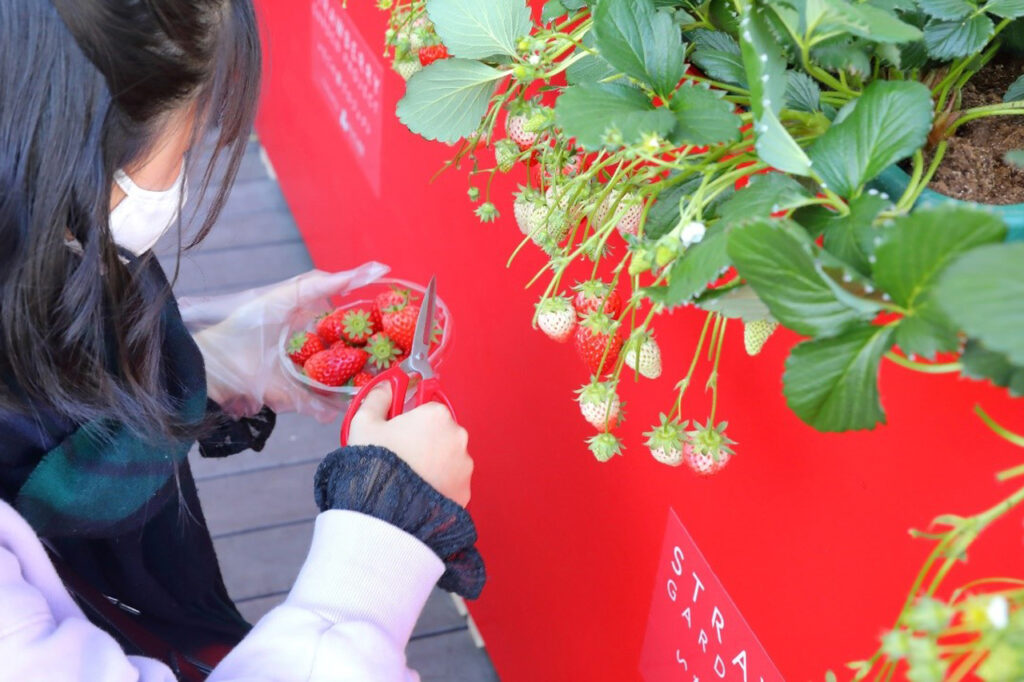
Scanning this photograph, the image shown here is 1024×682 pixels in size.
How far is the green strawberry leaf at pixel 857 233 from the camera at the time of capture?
0.46 m

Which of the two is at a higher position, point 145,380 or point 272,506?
point 145,380

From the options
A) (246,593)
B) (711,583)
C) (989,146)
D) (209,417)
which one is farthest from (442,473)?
(246,593)

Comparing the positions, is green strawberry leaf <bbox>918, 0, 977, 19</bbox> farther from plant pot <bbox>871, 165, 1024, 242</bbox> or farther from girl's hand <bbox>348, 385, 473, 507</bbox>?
girl's hand <bbox>348, 385, 473, 507</bbox>

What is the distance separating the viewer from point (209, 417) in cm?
114

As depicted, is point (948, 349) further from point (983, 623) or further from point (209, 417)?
point (209, 417)

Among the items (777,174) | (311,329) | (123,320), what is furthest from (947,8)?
(311,329)

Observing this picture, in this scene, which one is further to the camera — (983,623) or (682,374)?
(682,374)

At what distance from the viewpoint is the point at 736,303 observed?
1.69 ft

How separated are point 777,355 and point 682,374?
139 millimetres

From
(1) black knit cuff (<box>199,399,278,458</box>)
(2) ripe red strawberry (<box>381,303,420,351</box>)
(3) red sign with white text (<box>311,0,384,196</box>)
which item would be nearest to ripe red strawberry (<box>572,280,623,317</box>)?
(2) ripe red strawberry (<box>381,303,420,351</box>)

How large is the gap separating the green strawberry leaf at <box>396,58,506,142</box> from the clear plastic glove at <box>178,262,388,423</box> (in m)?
0.57

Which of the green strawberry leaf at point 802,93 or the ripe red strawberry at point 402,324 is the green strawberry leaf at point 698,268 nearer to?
the green strawberry leaf at point 802,93

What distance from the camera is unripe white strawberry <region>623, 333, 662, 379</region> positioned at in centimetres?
64

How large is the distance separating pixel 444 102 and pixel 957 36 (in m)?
0.33
